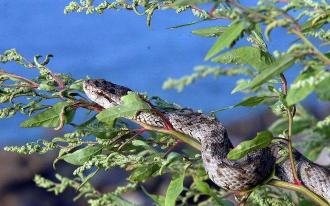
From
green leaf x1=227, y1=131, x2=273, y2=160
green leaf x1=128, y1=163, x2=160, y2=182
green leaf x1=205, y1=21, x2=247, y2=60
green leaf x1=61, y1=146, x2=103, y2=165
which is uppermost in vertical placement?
green leaf x1=205, y1=21, x2=247, y2=60

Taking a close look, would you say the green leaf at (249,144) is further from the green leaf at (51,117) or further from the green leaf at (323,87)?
the green leaf at (51,117)

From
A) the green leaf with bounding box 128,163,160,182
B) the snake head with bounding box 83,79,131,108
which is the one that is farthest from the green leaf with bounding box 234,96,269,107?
the snake head with bounding box 83,79,131,108

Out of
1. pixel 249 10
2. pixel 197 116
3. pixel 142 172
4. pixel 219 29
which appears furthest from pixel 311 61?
pixel 197 116

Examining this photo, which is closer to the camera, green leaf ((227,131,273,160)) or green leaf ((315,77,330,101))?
green leaf ((315,77,330,101))

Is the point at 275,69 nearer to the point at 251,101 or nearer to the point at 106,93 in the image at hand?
the point at 251,101

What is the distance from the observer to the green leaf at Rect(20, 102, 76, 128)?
3.28 ft

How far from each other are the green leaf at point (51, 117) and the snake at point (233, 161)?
0.11 metres

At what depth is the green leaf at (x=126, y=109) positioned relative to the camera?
0.91 meters

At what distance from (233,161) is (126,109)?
407 mm

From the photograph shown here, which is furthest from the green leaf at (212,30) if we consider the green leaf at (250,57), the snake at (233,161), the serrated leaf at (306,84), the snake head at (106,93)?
the snake head at (106,93)

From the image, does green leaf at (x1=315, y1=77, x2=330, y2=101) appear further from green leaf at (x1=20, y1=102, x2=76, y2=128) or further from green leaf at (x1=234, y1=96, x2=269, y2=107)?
green leaf at (x1=20, y1=102, x2=76, y2=128)

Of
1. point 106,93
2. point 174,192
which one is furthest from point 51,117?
point 106,93

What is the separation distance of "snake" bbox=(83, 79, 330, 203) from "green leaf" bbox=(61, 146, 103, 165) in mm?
99

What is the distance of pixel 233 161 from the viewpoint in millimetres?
1288
